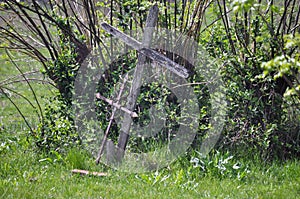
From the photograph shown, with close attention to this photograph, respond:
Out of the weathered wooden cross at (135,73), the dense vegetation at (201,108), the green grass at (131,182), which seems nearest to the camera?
the green grass at (131,182)

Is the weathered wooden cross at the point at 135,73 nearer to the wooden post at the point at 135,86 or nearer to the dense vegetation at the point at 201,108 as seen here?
the wooden post at the point at 135,86

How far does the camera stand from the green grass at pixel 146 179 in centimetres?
451

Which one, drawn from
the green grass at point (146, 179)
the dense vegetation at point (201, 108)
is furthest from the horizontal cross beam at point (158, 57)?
the green grass at point (146, 179)

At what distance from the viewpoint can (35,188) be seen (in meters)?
4.56

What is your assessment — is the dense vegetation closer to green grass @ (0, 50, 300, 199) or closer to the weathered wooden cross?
green grass @ (0, 50, 300, 199)

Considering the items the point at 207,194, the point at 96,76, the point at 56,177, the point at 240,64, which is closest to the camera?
the point at 207,194

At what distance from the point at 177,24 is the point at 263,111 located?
1613mm

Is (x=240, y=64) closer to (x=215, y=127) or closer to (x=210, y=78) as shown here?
(x=210, y=78)

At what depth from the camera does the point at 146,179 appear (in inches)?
190

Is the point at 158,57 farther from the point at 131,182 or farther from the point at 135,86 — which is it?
A: the point at 131,182

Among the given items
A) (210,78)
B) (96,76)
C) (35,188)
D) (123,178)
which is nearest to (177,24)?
(210,78)

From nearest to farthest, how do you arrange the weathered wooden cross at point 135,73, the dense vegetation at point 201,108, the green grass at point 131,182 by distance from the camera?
the green grass at point 131,182 → the dense vegetation at point 201,108 → the weathered wooden cross at point 135,73

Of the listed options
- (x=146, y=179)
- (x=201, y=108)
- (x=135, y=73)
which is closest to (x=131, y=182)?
(x=146, y=179)

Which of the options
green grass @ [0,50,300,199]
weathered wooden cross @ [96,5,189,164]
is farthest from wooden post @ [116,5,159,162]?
green grass @ [0,50,300,199]
